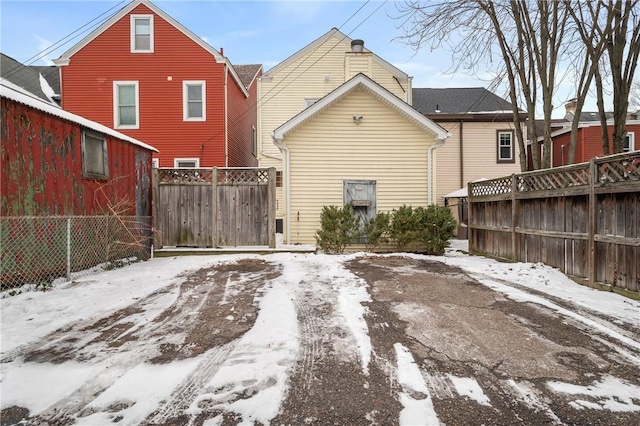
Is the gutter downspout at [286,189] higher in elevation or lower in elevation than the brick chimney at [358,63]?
lower

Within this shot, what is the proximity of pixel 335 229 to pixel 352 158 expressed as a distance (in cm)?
238

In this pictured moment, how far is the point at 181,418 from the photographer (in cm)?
213

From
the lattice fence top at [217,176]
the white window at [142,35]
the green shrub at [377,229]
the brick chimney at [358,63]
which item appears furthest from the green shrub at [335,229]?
the white window at [142,35]

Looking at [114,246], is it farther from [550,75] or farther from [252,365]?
[550,75]

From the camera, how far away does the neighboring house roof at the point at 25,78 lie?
1686 cm

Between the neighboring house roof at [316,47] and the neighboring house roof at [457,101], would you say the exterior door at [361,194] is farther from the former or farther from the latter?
the neighboring house roof at [316,47]

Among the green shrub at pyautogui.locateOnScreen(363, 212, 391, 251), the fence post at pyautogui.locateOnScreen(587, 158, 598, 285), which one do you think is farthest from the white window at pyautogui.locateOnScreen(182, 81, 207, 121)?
the fence post at pyautogui.locateOnScreen(587, 158, 598, 285)

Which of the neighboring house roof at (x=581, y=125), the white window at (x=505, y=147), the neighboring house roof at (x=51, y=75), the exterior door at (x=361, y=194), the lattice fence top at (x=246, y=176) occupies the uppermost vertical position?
the neighboring house roof at (x=51, y=75)

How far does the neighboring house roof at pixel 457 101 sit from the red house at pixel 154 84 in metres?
9.65

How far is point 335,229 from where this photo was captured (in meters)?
9.02

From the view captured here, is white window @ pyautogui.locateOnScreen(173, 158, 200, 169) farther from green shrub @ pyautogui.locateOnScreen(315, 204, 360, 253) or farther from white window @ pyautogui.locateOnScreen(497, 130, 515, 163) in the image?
white window @ pyautogui.locateOnScreen(497, 130, 515, 163)

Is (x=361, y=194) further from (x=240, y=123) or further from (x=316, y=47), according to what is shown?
(x=316, y=47)

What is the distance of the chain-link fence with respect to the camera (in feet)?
16.2

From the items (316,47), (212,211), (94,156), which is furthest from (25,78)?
(212,211)
